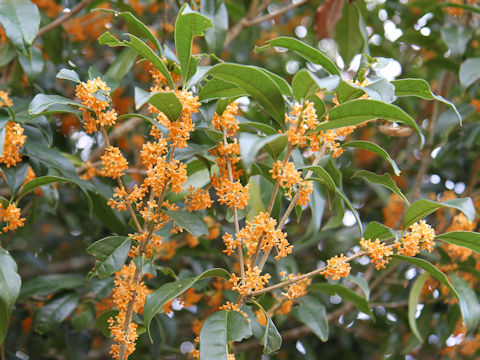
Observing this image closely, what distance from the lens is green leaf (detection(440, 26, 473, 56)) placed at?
1803 millimetres

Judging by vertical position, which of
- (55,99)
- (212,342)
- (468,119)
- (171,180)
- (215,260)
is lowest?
(215,260)

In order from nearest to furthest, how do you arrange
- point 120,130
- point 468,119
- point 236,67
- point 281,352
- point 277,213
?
point 236,67, point 277,213, point 120,130, point 468,119, point 281,352

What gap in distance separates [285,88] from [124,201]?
1.28 ft

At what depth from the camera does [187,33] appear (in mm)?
986

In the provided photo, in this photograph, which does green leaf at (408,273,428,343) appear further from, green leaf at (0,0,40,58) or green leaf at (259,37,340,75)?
green leaf at (0,0,40,58)

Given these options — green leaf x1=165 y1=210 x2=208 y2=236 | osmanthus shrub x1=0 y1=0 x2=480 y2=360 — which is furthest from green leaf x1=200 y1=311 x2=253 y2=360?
green leaf x1=165 y1=210 x2=208 y2=236

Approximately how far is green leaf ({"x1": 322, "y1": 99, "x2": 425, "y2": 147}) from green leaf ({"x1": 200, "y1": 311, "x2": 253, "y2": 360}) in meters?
0.39

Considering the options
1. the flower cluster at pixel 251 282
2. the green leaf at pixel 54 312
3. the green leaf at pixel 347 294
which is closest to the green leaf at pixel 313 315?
the green leaf at pixel 347 294

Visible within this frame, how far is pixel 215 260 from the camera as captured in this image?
6.48 ft

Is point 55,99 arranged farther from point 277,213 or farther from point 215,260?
point 215,260

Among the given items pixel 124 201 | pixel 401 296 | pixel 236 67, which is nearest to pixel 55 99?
pixel 124 201

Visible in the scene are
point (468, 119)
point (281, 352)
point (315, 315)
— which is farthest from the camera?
point (281, 352)

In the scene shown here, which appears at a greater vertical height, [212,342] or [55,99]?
[55,99]

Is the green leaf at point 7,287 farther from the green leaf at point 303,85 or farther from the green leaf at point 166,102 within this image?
the green leaf at point 303,85
